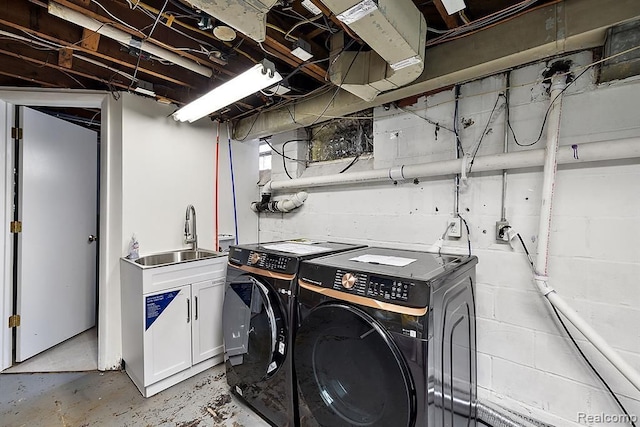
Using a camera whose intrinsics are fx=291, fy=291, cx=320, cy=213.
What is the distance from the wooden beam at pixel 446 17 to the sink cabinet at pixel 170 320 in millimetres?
2250

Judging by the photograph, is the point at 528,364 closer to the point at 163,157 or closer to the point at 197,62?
the point at 197,62

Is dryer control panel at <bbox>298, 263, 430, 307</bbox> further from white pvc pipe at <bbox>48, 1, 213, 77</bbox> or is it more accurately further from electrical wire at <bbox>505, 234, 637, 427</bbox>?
white pvc pipe at <bbox>48, 1, 213, 77</bbox>

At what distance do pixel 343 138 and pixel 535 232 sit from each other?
1666 millimetres

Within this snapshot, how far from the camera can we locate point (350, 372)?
1348mm

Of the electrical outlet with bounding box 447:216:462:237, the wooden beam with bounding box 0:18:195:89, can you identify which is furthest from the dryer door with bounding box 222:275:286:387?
the wooden beam with bounding box 0:18:195:89

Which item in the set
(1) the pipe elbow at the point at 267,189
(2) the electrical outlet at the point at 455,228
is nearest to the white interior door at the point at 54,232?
(1) the pipe elbow at the point at 267,189

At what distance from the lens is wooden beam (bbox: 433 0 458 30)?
4.54ft

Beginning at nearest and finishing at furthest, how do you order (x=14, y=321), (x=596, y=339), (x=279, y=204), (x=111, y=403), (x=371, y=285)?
(x=371, y=285) < (x=596, y=339) < (x=111, y=403) < (x=14, y=321) < (x=279, y=204)

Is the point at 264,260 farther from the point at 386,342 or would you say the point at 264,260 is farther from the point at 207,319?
the point at 207,319

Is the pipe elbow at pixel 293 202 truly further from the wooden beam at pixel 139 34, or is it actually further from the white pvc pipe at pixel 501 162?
the wooden beam at pixel 139 34

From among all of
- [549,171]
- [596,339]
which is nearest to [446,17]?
[549,171]

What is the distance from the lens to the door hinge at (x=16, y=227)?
97.1 inches

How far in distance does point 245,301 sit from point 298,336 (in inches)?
20.1

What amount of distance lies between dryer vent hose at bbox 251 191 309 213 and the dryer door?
1.00 meters
